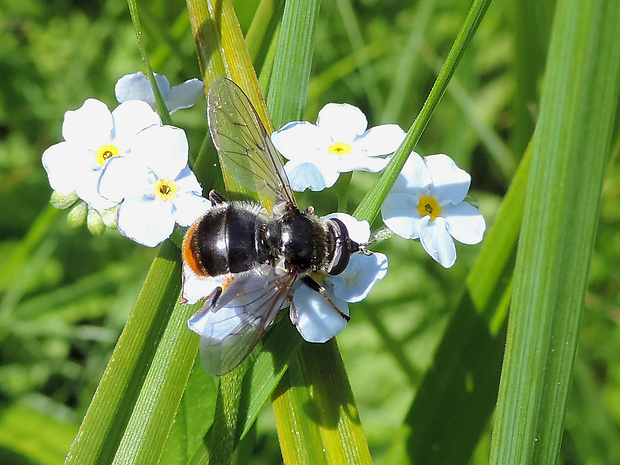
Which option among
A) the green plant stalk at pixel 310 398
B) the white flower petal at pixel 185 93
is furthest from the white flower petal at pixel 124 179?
the green plant stalk at pixel 310 398

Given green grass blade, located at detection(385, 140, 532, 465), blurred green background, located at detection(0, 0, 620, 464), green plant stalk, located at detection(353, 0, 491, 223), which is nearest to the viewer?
green plant stalk, located at detection(353, 0, 491, 223)

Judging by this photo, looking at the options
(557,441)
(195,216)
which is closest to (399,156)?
(195,216)

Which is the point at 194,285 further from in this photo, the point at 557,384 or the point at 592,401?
the point at 592,401

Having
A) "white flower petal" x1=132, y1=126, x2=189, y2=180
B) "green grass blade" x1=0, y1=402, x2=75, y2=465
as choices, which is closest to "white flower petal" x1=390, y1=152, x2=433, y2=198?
"white flower petal" x1=132, y1=126, x2=189, y2=180

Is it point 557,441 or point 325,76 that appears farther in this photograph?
point 325,76

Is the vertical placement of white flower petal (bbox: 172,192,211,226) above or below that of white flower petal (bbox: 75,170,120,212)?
below

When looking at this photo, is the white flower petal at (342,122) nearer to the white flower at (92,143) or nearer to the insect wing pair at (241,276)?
the insect wing pair at (241,276)

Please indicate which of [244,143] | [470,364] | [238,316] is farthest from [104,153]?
[470,364]

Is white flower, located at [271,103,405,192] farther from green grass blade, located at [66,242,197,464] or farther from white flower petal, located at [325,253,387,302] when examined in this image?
green grass blade, located at [66,242,197,464]
